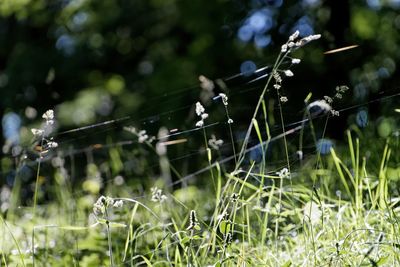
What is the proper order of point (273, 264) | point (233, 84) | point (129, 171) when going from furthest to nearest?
1. point (233, 84)
2. point (129, 171)
3. point (273, 264)

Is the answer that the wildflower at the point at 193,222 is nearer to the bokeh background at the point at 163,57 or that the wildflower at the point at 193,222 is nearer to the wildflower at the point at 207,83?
the wildflower at the point at 207,83

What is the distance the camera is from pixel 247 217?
180 cm

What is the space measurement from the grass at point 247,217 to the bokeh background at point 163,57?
0.93 m

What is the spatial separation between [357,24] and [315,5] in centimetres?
36

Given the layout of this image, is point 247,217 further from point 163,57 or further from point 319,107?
point 163,57

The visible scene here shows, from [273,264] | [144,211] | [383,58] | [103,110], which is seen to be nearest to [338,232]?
[273,264]

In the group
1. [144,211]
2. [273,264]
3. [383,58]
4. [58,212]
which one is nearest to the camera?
[273,264]

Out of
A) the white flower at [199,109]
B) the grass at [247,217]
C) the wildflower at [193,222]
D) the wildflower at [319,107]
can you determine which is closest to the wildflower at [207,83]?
the grass at [247,217]

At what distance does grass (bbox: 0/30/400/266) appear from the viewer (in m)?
1.65

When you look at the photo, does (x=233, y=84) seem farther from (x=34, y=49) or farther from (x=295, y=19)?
(x=34, y=49)

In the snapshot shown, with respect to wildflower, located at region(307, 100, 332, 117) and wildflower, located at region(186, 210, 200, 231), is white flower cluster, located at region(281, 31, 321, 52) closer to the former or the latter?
wildflower, located at region(307, 100, 332, 117)

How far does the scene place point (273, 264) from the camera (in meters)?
1.83

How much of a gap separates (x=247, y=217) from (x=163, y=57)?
4.68m

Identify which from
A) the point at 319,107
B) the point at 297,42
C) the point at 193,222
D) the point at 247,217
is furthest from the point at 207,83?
the point at 193,222
